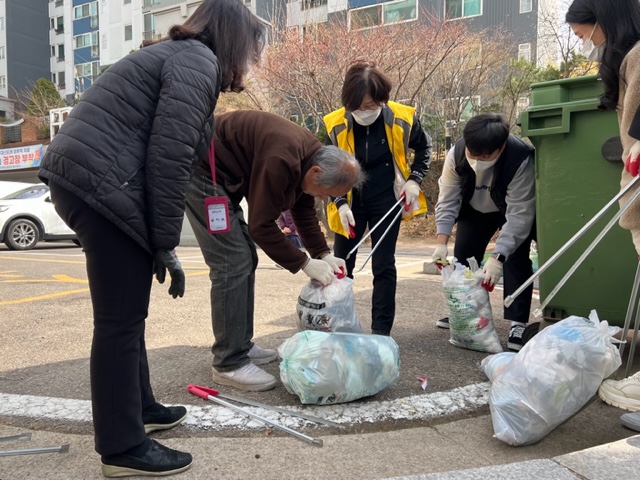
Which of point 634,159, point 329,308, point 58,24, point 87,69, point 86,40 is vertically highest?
point 58,24

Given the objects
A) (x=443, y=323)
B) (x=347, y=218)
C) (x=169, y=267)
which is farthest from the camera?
(x=443, y=323)

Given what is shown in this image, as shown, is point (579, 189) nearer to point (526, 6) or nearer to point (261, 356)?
point (261, 356)

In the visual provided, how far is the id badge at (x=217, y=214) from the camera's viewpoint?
2.52 m

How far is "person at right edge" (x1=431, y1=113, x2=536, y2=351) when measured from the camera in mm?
3250

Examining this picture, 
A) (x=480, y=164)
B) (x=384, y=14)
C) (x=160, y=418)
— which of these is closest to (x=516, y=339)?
(x=480, y=164)

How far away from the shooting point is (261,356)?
305 cm

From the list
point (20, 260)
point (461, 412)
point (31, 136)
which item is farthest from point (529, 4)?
point (31, 136)

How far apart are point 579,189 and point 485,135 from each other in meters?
0.61

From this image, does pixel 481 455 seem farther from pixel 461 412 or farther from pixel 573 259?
pixel 573 259

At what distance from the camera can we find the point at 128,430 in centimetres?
179

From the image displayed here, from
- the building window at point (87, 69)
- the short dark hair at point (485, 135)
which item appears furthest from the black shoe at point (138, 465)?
the building window at point (87, 69)

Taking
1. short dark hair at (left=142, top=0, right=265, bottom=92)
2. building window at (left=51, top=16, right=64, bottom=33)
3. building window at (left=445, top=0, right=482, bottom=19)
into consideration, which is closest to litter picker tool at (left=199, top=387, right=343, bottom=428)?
short dark hair at (left=142, top=0, right=265, bottom=92)

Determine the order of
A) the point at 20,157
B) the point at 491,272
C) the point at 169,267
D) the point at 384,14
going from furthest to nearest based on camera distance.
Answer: the point at 20,157
the point at 384,14
the point at 491,272
the point at 169,267

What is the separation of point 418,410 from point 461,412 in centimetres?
19
